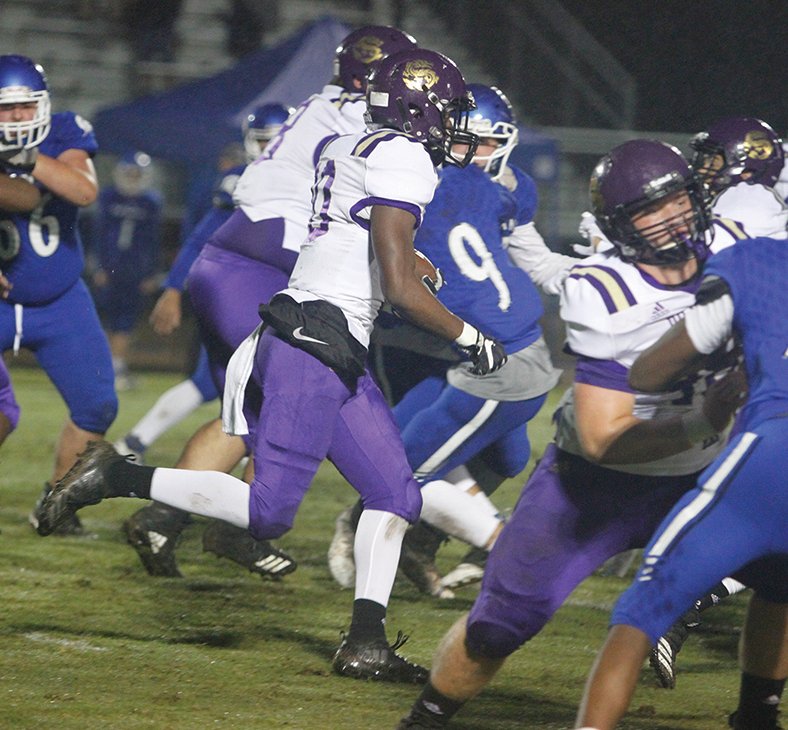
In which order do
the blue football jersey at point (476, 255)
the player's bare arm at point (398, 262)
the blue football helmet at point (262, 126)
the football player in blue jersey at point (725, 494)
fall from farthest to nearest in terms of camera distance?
1. the blue football helmet at point (262, 126)
2. the blue football jersey at point (476, 255)
3. the player's bare arm at point (398, 262)
4. the football player in blue jersey at point (725, 494)

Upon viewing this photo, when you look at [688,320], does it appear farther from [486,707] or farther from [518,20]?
[518,20]

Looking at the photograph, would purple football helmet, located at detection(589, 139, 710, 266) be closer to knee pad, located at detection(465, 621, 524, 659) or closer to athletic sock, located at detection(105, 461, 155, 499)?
knee pad, located at detection(465, 621, 524, 659)

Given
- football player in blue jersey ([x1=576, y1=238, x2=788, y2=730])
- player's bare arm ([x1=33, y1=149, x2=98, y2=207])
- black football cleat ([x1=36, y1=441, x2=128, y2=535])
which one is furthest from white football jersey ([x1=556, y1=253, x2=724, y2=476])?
player's bare arm ([x1=33, y1=149, x2=98, y2=207])

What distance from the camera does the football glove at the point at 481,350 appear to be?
353cm

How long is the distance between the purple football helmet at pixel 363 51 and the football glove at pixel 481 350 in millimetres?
1340

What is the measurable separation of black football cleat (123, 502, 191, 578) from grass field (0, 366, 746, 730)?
74 millimetres

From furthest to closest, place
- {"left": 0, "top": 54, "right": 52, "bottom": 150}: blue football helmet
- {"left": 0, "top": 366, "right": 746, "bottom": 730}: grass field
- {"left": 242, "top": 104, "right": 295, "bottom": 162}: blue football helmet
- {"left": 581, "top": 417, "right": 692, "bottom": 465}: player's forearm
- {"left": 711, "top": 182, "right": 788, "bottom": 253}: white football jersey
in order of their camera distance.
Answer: {"left": 242, "top": 104, "right": 295, "bottom": 162}: blue football helmet
{"left": 0, "top": 54, "right": 52, "bottom": 150}: blue football helmet
{"left": 711, "top": 182, "right": 788, "bottom": 253}: white football jersey
{"left": 0, "top": 366, "right": 746, "bottom": 730}: grass field
{"left": 581, "top": 417, "right": 692, "bottom": 465}: player's forearm

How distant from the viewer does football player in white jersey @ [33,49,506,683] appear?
11.2ft

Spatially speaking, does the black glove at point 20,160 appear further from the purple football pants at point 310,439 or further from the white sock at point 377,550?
the white sock at point 377,550

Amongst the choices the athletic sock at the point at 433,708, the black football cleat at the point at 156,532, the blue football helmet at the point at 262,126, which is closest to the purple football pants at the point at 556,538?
the athletic sock at the point at 433,708

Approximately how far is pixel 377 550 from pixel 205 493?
0.46 metres

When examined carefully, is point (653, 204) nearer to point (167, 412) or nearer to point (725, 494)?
point (725, 494)

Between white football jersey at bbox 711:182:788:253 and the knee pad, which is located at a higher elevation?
white football jersey at bbox 711:182:788:253

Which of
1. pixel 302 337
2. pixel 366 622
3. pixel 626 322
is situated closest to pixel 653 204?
pixel 626 322
